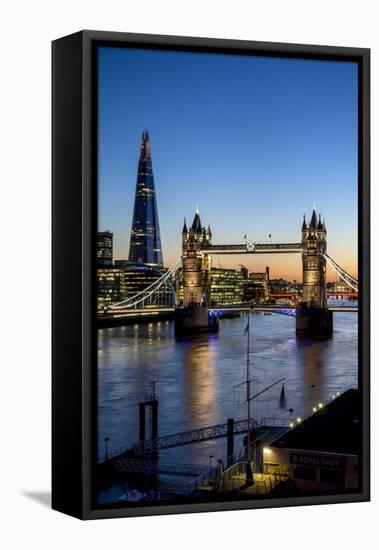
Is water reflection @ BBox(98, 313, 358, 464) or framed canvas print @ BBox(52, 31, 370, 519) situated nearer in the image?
framed canvas print @ BBox(52, 31, 370, 519)

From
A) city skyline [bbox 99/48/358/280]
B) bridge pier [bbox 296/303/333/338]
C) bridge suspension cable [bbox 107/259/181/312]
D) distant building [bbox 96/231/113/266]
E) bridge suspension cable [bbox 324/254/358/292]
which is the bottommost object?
bridge pier [bbox 296/303/333/338]

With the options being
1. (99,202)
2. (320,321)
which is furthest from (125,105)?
(320,321)

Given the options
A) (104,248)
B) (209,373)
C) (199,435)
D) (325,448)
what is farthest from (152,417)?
(325,448)

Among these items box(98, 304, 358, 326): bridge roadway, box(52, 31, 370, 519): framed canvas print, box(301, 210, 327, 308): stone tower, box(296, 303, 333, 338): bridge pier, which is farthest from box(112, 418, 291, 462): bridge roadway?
box(301, 210, 327, 308): stone tower

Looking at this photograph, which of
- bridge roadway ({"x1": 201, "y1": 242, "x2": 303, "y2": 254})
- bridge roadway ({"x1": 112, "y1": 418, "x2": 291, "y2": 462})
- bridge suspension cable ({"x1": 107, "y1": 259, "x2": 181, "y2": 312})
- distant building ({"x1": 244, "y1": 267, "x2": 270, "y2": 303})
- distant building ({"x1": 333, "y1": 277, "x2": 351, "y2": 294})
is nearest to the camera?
bridge roadway ({"x1": 112, "y1": 418, "x2": 291, "y2": 462})

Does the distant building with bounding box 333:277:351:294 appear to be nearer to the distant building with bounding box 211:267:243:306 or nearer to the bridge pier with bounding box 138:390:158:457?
the distant building with bounding box 211:267:243:306

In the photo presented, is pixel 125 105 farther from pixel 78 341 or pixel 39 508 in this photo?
pixel 39 508

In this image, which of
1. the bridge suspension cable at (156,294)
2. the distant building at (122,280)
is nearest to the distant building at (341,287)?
the bridge suspension cable at (156,294)

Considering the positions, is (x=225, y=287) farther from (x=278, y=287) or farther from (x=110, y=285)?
(x=110, y=285)
